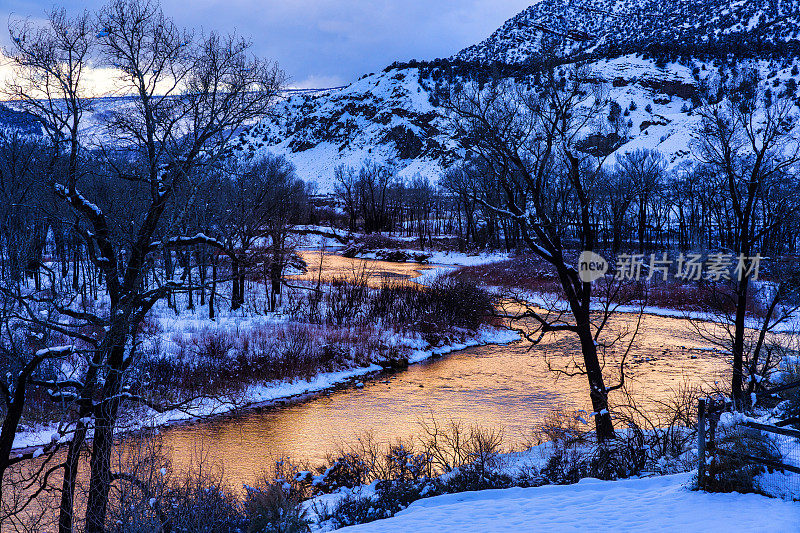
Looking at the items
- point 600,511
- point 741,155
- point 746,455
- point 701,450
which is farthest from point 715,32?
point 600,511

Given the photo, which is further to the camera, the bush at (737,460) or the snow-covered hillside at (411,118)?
the snow-covered hillside at (411,118)

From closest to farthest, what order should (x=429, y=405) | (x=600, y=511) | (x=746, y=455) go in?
(x=746, y=455) → (x=600, y=511) → (x=429, y=405)

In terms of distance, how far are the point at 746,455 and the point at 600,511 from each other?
2080 millimetres

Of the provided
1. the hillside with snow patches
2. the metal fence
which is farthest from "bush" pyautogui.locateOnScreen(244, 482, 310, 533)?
the hillside with snow patches

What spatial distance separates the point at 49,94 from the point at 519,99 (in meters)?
10.5

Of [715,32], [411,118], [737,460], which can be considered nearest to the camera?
[737,460]

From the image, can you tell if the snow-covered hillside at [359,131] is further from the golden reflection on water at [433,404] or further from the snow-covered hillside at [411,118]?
the golden reflection on water at [433,404]

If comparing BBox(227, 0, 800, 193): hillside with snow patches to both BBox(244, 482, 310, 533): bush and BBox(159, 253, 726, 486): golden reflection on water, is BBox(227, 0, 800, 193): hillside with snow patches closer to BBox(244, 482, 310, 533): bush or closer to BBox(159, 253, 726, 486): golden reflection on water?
BBox(159, 253, 726, 486): golden reflection on water

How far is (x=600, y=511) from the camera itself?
777cm

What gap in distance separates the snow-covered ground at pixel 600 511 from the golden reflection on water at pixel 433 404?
4.87 m

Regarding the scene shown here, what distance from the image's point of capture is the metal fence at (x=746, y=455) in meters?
6.94

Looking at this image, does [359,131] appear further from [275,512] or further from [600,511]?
[600,511]

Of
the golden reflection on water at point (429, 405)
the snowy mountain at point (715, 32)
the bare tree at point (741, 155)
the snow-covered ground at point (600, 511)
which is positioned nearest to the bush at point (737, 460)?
the snow-covered ground at point (600, 511)

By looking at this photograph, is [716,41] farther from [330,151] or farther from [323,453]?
[323,453]
